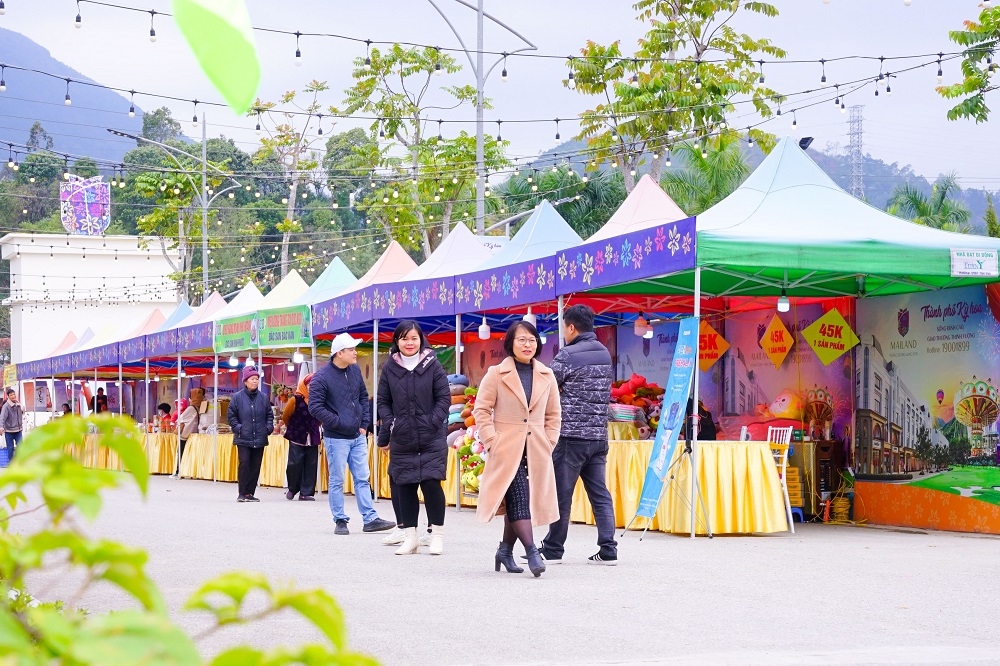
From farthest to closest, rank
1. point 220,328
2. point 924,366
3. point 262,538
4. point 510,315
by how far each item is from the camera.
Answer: point 220,328
point 510,315
point 924,366
point 262,538

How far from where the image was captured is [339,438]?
519 inches

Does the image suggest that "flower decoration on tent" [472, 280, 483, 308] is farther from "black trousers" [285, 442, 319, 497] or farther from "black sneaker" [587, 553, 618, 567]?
"black sneaker" [587, 553, 618, 567]

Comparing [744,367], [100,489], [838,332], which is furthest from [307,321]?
[100,489]

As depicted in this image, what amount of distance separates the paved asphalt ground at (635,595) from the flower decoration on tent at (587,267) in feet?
8.26

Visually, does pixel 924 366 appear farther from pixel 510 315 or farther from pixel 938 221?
pixel 938 221

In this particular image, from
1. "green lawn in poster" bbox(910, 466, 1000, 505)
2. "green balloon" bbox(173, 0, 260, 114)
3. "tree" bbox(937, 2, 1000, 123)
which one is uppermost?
"tree" bbox(937, 2, 1000, 123)

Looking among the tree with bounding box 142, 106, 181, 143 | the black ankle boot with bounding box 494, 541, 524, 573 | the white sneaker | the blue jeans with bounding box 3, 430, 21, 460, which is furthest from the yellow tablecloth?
the tree with bounding box 142, 106, 181, 143

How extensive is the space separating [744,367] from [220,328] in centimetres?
1087

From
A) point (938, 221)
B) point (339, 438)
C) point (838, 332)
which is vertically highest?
point (938, 221)

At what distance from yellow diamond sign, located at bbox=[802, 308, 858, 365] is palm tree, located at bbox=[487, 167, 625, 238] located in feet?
76.5

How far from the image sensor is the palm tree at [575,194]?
134ft

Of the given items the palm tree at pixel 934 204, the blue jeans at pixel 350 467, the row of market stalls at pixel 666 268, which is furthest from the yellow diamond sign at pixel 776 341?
the palm tree at pixel 934 204

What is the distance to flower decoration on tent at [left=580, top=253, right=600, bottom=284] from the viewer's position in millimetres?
14008

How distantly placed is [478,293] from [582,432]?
6423mm
